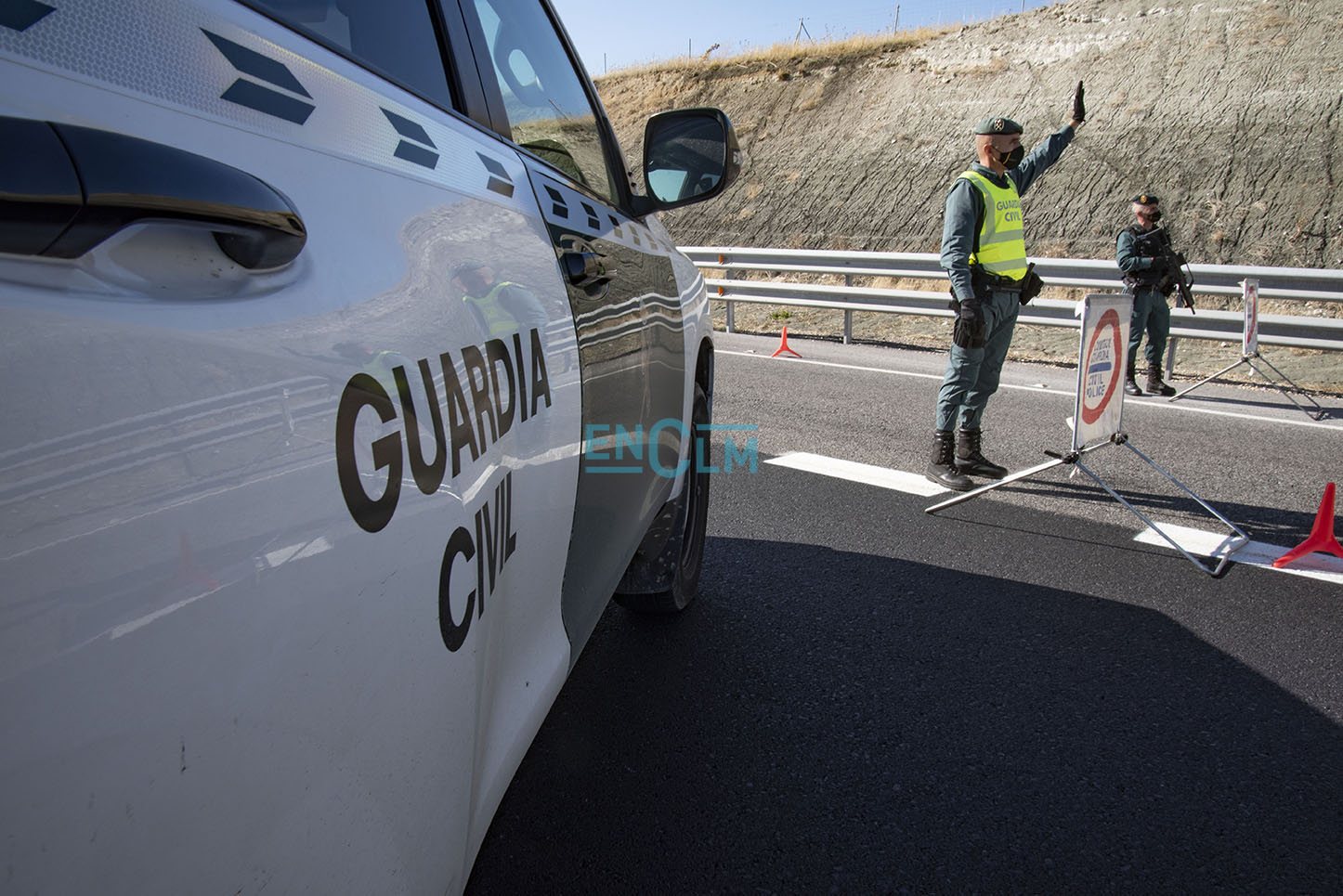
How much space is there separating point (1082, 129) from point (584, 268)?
21027mm

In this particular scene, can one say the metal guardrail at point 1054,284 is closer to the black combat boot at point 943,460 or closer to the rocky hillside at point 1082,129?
the black combat boot at point 943,460

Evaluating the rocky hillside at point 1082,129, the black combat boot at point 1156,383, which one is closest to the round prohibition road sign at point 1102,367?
the black combat boot at point 1156,383

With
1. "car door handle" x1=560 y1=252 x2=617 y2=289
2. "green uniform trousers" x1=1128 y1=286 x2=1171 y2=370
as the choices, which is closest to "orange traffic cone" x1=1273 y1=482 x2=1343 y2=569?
"car door handle" x1=560 y1=252 x2=617 y2=289

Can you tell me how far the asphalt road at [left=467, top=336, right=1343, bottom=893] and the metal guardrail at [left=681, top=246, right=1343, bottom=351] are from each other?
4.53m

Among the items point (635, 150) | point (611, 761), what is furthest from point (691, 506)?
point (635, 150)

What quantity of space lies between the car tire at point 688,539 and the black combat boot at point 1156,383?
19.6 ft

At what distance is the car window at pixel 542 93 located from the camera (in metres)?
2.07

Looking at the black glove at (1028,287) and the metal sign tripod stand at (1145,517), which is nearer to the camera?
the metal sign tripod stand at (1145,517)

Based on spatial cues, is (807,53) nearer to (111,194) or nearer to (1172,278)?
(1172,278)

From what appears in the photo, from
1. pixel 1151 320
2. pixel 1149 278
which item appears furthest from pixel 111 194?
pixel 1149 278

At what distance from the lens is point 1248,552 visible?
13.5 ft

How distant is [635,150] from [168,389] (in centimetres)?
2866

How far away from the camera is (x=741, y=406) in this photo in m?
7.44

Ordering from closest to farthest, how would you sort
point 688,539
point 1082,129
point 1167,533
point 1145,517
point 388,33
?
point 388,33 → point 688,539 → point 1167,533 → point 1145,517 → point 1082,129
